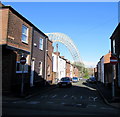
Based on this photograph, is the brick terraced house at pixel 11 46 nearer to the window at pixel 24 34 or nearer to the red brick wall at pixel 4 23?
the red brick wall at pixel 4 23

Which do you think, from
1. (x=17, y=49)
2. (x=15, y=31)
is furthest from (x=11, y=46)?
(x=15, y=31)

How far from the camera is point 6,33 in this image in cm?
1334

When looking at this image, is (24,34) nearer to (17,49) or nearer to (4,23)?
(17,49)

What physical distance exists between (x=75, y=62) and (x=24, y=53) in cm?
6306

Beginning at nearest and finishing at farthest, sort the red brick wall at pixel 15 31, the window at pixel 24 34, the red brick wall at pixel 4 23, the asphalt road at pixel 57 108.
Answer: the asphalt road at pixel 57 108
the red brick wall at pixel 4 23
the red brick wall at pixel 15 31
the window at pixel 24 34

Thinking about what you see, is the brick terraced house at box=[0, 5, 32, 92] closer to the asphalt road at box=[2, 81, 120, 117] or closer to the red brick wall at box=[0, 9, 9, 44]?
the red brick wall at box=[0, 9, 9, 44]

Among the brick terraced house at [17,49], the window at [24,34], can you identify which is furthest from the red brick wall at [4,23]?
the window at [24,34]

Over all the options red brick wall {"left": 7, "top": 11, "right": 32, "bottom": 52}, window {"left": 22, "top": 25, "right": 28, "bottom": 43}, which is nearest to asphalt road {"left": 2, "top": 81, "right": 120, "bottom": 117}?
red brick wall {"left": 7, "top": 11, "right": 32, "bottom": 52}

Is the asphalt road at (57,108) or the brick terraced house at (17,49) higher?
the brick terraced house at (17,49)

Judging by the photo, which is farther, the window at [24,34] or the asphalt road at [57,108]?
the window at [24,34]

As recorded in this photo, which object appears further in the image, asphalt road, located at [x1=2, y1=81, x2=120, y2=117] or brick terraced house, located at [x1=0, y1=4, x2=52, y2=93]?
brick terraced house, located at [x1=0, y1=4, x2=52, y2=93]

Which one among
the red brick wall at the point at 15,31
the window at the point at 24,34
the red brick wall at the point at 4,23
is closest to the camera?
the red brick wall at the point at 4,23

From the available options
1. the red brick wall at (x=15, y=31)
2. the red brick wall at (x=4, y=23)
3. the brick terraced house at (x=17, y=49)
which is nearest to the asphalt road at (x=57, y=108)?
the brick terraced house at (x=17, y=49)

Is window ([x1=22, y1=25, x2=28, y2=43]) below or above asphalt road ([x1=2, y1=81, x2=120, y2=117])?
above
